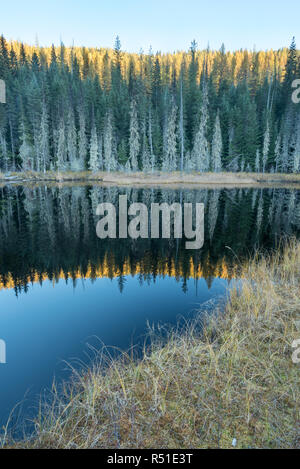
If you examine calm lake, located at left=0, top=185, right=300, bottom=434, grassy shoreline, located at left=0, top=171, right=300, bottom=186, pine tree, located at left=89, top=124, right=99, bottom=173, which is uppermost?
pine tree, located at left=89, top=124, right=99, bottom=173

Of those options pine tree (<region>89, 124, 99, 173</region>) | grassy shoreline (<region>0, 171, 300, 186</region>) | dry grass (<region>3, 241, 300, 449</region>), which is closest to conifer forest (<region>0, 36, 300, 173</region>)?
pine tree (<region>89, 124, 99, 173</region>)

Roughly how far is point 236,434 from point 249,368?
123 centimetres

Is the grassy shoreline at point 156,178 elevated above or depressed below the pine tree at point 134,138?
below

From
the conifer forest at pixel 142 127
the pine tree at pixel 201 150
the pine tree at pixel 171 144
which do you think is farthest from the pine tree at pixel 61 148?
the pine tree at pixel 201 150

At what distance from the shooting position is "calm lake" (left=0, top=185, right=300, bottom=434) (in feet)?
20.4

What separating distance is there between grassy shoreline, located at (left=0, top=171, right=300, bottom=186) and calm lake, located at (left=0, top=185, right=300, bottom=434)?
26996mm

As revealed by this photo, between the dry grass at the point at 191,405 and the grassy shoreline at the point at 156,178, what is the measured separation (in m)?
41.8

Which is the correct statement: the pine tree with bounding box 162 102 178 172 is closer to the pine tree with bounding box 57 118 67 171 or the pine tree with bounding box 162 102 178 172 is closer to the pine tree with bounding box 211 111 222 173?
the pine tree with bounding box 211 111 222 173

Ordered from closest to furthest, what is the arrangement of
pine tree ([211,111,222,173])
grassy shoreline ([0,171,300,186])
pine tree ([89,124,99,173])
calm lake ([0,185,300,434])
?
calm lake ([0,185,300,434]) < grassy shoreline ([0,171,300,186]) < pine tree ([89,124,99,173]) < pine tree ([211,111,222,173])

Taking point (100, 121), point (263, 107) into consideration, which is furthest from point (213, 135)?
point (100, 121)

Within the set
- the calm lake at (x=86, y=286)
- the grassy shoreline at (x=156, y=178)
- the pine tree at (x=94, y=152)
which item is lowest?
the calm lake at (x=86, y=286)

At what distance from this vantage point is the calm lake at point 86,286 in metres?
6.22

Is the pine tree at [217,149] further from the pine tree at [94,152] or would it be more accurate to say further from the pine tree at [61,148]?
the pine tree at [61,148]

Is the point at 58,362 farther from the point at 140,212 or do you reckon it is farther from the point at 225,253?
the point at 140,212
